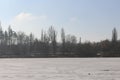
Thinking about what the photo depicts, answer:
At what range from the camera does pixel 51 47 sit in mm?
107312

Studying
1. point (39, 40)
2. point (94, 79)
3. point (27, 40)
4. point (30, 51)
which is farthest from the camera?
point (27, 40)

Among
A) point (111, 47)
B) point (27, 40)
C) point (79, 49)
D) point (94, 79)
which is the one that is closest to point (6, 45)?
point (27, 40)

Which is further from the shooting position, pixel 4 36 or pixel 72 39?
pixel 72 39

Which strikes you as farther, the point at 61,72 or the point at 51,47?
the point at 51,47

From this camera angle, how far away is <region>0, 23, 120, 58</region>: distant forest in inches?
3489

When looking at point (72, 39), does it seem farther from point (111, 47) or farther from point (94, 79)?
point (94, 79)

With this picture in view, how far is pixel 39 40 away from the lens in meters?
110

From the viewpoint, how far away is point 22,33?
122 meters

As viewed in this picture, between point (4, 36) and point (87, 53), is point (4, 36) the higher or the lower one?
the higher one

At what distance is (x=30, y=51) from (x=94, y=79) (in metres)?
86.2

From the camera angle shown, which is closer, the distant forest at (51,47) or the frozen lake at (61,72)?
the frozen lake at (61,72)

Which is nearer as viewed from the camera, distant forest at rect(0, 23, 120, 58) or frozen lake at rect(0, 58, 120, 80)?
frozen lake at rect(0, 58, 120, 80)

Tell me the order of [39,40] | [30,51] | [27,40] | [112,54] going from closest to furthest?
[112,54], [30,51], [39,40], [27,40]

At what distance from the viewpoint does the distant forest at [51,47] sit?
88.6 m
